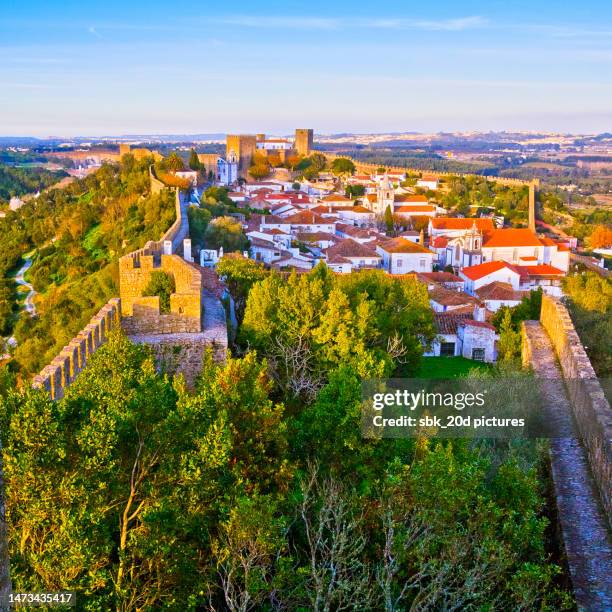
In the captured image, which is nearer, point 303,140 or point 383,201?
point 383,201

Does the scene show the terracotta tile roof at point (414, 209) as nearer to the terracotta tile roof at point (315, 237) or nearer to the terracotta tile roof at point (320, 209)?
the terracotta tile roof at point (320, 209)

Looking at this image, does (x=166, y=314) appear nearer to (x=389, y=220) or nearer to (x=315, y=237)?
(x=315, y=237)

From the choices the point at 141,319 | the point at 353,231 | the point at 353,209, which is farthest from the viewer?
the point at 353,209

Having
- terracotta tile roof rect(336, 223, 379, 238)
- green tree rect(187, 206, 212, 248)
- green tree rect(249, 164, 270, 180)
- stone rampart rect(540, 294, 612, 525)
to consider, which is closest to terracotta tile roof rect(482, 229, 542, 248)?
terracotta tile roof rect(336, 223, 379, 238)

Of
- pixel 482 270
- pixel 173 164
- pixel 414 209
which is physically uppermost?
pixel 173 164

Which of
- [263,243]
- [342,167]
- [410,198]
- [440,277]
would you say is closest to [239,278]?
[263,243]

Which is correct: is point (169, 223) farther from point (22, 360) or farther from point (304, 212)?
point (304, 212)
